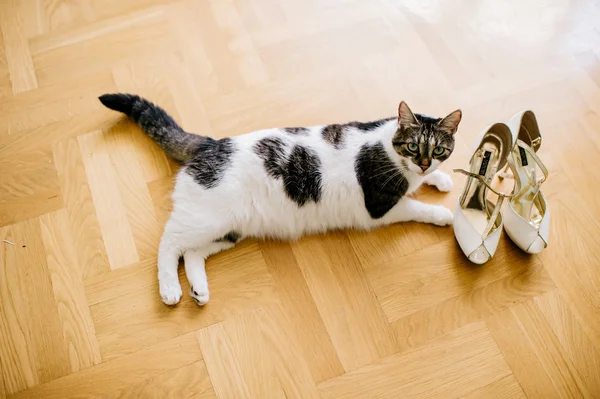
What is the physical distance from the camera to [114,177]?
64.9 inches

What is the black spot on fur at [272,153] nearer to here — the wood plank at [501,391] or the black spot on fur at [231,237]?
the black spot on fur at [231,237]

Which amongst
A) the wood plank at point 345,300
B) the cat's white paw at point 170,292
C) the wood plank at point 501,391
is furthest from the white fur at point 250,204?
the wood plank at point 501,391

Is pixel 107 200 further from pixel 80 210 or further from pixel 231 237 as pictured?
pixel 231 237

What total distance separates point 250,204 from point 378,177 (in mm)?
393

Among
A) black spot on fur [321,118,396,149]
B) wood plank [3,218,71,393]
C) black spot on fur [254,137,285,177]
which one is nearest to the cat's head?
black spot on fur [321,118,396,149]

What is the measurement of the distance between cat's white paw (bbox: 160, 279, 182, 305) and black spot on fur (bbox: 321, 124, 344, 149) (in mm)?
634

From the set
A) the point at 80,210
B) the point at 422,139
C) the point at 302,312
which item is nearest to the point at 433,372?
the point at 302,312

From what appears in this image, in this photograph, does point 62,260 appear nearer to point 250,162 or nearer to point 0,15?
point 250,162

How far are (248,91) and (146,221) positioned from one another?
607 millimetres

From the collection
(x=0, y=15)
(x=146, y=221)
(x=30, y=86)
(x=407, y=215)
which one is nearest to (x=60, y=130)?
(x=30, y=86)

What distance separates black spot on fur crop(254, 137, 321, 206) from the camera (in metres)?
1.44

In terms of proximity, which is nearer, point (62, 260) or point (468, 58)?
point (62, 260)

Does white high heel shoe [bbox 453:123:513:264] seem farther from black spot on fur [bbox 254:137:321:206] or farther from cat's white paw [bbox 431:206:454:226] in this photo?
black spot on fur [bbox 254:137:321:206]

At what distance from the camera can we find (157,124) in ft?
5.24
